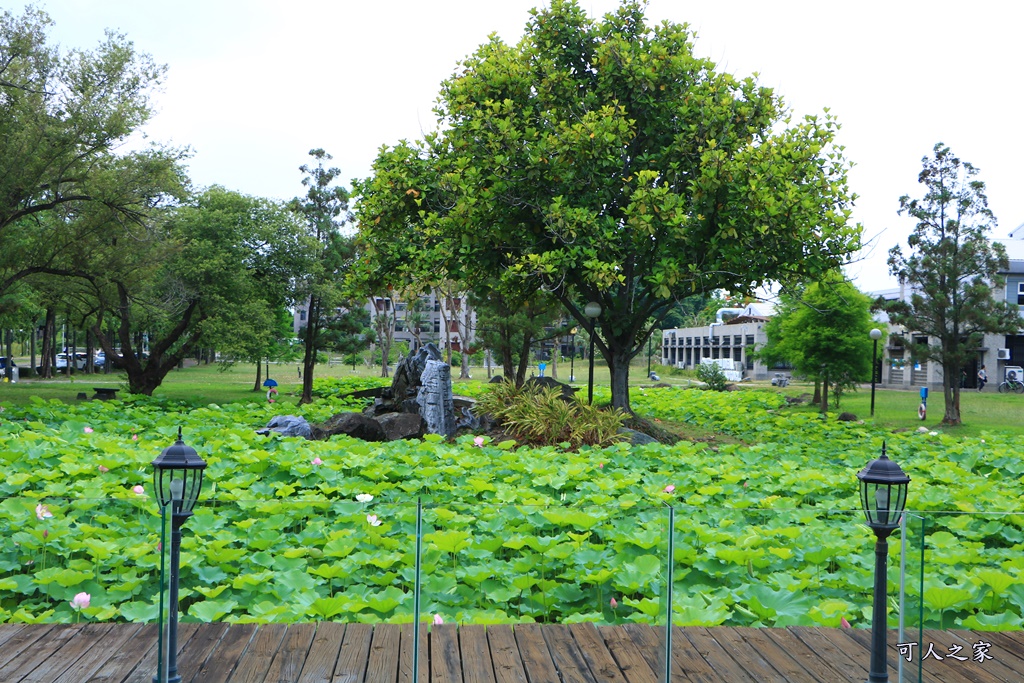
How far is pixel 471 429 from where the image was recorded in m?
16.0

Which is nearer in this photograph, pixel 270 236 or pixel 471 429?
pixel 471 429

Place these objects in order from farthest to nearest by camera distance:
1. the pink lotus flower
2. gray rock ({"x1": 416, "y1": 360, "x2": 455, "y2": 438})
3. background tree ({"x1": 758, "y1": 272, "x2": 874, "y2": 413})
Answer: background tree ({"x1": 758, "y1": 272, "x2": 874, "y2": 413})
gray rock ({"x1": 416, "y1": 360, "x2": 455, "y2": 438})
the pink lotus flower

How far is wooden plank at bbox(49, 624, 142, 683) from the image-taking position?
4254mm

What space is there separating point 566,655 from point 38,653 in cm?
289

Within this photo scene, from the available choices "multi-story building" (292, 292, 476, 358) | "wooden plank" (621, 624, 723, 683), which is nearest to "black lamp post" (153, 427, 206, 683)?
"wooden plank" (621, 624, 723, 683)

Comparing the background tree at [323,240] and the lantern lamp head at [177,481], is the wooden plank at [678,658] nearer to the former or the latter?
the lantern lamp head at [177,481]

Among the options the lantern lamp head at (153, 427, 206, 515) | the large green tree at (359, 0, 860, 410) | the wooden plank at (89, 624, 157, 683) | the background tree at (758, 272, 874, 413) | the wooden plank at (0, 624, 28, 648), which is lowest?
the wooden plank at (89, 624, 157, 683)

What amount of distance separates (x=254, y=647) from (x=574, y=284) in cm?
1423

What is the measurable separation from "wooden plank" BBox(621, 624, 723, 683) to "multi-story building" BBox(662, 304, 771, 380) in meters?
50.5

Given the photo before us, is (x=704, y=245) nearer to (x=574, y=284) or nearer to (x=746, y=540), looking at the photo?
(x=574, y=284)

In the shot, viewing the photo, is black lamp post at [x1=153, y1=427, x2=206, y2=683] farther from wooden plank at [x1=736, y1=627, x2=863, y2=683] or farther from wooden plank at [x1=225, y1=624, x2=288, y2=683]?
wooden plank at [x1=736, y1=627, x2=863, y2=683]

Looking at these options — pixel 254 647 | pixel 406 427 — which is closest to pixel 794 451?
pixel 406 427

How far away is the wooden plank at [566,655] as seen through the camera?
4.36 meters

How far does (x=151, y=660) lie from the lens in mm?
4438
